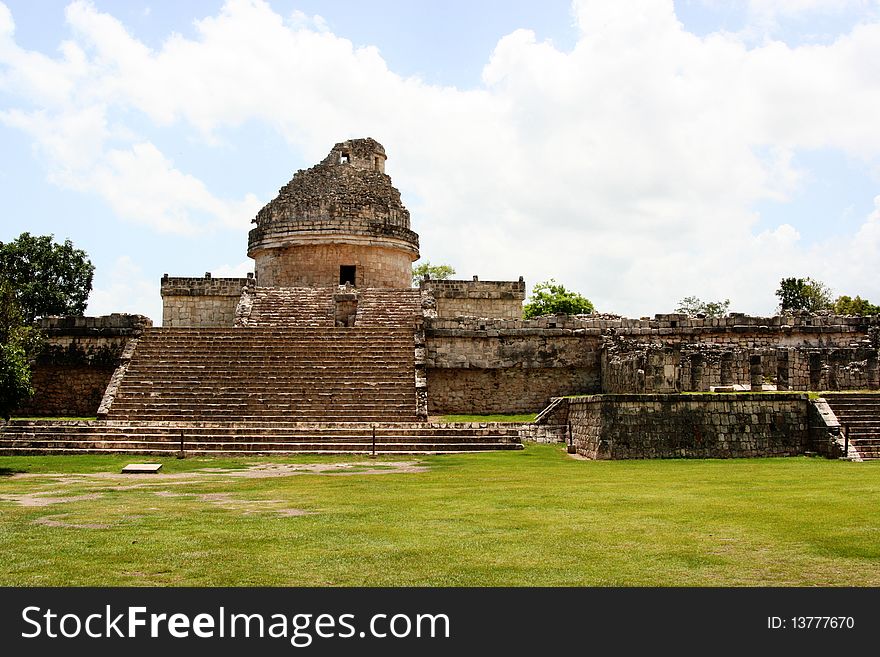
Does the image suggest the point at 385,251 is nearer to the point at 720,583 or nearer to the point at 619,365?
the point at 619,365

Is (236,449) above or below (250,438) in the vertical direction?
below

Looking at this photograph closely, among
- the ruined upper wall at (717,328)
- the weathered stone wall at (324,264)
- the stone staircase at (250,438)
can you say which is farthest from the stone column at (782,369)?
the weathered stone wall at (324,264)

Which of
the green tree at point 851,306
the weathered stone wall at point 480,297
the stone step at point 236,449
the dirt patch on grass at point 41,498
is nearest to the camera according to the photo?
the dirt patch on grass at point 41,498

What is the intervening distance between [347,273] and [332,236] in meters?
1.16

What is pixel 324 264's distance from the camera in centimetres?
2650

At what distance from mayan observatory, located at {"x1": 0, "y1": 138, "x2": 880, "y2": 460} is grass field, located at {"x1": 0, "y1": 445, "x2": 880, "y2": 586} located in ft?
8.54

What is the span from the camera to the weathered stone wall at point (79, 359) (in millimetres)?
20625

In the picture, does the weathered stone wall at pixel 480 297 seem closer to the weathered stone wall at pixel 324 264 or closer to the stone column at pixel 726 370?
the weathered stone wall at pixel 324 264

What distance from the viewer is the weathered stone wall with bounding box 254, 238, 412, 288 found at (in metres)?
26.5

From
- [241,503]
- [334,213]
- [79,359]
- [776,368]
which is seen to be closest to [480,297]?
[334,213]

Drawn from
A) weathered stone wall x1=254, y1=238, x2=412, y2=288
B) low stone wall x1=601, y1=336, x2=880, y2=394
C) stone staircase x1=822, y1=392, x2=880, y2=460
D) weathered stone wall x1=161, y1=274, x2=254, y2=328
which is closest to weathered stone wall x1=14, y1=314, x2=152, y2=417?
weathered stone wall x1=161, y1=274, x2=254, y2=328

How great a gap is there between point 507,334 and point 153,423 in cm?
784

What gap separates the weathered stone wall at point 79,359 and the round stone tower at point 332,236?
6.60 metres

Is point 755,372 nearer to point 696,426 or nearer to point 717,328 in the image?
point 696,426
